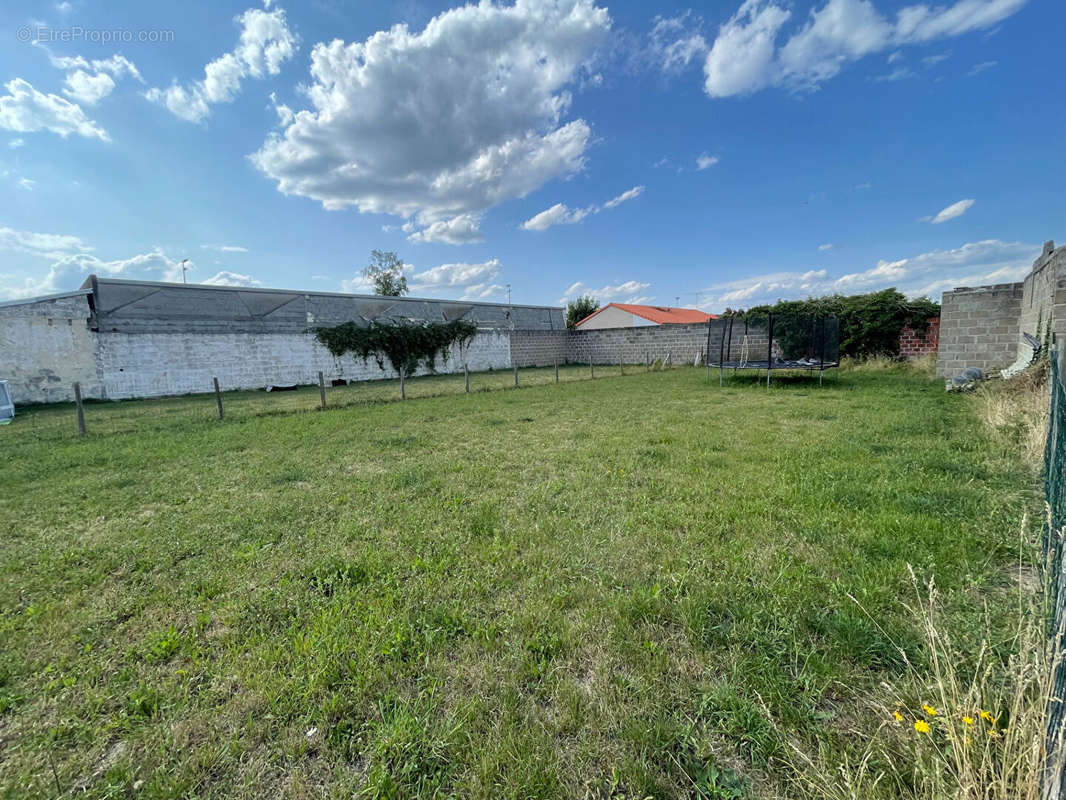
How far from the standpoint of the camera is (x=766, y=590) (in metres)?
2.25

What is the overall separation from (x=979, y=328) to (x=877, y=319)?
5.29 meters

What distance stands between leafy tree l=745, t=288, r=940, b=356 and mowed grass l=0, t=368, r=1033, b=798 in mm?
12896

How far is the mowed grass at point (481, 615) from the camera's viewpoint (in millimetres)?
1465

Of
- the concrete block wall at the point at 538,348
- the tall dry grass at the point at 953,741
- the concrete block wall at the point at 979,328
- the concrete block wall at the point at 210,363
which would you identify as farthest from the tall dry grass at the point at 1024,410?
the concrete block wall at the point at 210,363

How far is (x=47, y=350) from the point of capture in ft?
41.1

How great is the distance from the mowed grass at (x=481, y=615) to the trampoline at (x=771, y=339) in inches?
344

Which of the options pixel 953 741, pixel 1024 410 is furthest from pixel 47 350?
pixel 1024 410

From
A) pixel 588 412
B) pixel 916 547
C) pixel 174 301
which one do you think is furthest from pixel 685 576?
pixel 174 301

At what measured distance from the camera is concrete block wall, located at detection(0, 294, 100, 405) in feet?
39.4

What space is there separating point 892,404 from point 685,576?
775 centimetres

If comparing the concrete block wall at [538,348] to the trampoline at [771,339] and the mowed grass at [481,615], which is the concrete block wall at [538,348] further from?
the mowed grass at [481,615]

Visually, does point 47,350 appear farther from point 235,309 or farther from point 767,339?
point 767,339

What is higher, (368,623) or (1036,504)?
(1036,504)

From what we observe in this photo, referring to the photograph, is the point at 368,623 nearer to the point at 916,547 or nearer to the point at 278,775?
the point at 278,775
